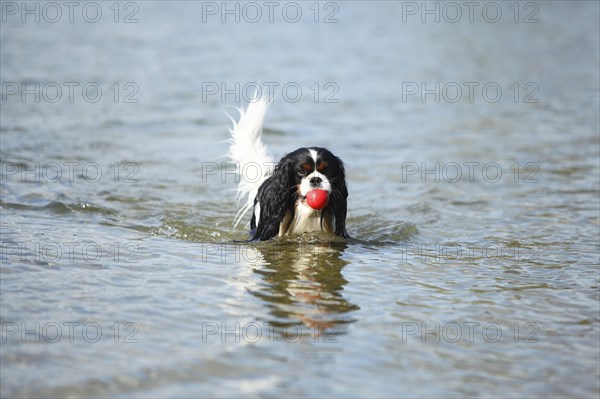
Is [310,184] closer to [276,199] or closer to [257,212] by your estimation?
[276,199]

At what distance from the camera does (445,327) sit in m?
4.35

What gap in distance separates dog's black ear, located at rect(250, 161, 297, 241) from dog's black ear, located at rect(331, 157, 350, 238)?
0.28 m

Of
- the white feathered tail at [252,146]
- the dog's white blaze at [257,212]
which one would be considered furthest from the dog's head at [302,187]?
the white feathered tail at [252,146]

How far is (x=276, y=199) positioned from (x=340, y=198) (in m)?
0.44

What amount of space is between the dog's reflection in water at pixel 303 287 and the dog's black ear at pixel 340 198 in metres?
0.10

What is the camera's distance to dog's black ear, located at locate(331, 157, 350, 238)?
19.2ft

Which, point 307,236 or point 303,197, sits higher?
point 303,197

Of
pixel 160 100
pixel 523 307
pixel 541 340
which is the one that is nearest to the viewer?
pixel 541 340

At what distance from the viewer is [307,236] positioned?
19.9 feet

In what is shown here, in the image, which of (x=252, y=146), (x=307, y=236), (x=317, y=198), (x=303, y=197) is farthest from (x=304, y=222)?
(x=252, y=146)

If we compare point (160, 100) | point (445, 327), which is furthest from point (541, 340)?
point (160, 100)

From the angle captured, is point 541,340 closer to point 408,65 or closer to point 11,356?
point 11,356

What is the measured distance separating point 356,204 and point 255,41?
9915 mm

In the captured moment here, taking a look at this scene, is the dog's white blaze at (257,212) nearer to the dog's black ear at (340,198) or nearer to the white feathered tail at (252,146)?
the white feathered tail at (252,146)
